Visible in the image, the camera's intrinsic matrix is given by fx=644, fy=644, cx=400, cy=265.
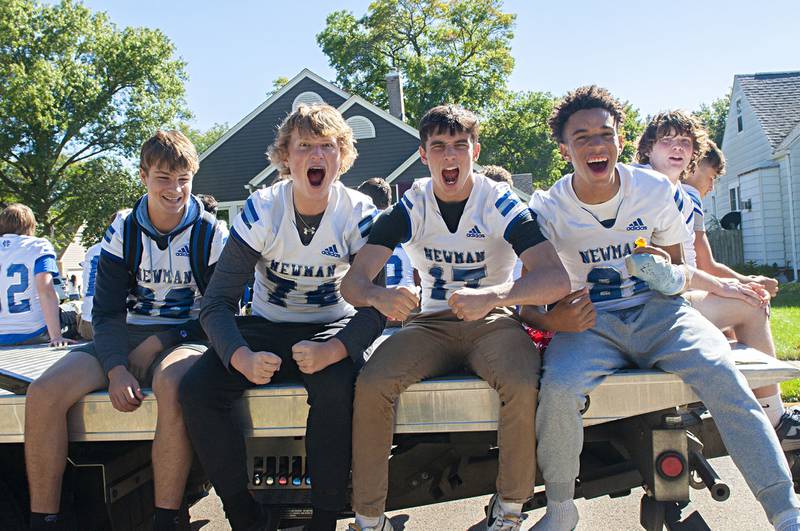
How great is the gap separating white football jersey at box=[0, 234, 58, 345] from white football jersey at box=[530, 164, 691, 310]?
3.85 metres

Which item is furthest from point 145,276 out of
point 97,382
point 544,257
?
point 544,257

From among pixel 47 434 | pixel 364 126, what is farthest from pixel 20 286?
pixel 364 126

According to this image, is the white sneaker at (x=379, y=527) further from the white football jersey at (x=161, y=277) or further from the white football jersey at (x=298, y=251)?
the white football jersey at (x=161, y=277)

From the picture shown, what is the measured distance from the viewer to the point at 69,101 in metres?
28.4

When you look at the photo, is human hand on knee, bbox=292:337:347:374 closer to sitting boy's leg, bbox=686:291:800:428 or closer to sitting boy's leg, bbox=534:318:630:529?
sitting boy's leg, bbox=534:318:630:529

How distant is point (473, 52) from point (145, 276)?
38.8 m

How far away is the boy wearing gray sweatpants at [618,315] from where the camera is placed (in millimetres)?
2340

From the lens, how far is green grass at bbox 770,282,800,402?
18.7 feet

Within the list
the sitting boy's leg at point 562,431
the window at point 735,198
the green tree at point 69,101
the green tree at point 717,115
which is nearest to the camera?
the sitting boy's leg at point 562,431

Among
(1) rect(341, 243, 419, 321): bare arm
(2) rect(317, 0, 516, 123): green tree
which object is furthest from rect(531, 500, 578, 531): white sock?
(2) rect(317, 0, 516, 123): green tree

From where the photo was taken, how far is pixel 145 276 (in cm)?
323

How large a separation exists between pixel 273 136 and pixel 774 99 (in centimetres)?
1695

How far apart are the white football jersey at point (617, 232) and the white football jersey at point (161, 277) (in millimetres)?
1726

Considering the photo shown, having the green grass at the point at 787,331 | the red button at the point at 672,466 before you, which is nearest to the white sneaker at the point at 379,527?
the red button at the point at 672,466
